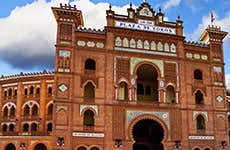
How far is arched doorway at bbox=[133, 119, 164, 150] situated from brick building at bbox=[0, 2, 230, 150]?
0.36 feet

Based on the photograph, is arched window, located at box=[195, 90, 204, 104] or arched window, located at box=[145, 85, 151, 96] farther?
arched window, located at box=[145, 85, 151, 96]

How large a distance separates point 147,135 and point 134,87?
7104 millimetres

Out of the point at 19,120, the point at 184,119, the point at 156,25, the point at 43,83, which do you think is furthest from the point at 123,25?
the point at 19,120

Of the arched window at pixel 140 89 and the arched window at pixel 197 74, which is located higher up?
the arched window at pixel 197 74

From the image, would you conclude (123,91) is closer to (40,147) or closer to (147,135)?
(147,135)

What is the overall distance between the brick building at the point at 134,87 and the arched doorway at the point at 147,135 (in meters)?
0.11

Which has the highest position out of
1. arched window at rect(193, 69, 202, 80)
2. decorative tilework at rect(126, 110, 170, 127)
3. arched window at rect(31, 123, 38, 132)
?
arched window at rect(193, 69, 202, 80)

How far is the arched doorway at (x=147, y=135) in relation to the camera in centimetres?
3567

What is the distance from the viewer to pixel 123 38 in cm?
3362

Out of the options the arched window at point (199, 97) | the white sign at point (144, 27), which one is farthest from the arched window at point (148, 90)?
the white sign at point (144, 27)

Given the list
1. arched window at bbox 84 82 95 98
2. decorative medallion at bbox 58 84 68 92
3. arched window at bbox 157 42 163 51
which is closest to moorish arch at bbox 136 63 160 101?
arched window at bbox 157 42 163 51

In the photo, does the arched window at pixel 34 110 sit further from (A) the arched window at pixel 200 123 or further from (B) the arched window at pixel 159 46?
(A) the arched window at pixel 200 123

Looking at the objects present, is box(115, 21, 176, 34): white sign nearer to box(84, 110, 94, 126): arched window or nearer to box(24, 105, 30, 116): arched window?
box(84, 110, 94, 126): arched window

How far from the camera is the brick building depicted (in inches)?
1200
